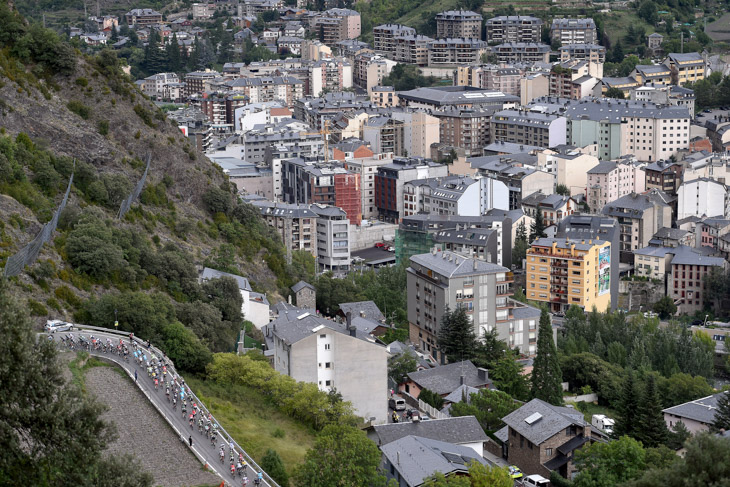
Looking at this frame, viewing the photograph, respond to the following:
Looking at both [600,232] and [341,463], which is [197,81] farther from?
[341,463]

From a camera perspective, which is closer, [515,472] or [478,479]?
[478,479]

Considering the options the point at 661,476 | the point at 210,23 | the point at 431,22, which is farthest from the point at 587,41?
the point at 661,476

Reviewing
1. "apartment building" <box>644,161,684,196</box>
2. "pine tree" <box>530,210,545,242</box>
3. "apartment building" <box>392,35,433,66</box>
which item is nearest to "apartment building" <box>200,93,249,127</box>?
"apartment building" <box>392,35,433,66</box>

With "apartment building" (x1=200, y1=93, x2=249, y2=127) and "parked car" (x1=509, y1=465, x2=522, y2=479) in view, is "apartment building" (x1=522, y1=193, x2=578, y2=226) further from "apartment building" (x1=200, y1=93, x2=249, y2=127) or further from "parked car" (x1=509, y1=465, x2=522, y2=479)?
"parked car" (x1=509, y1=465, x2=522, y2=479)

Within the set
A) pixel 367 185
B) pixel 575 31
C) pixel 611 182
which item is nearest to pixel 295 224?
pixel 367 185

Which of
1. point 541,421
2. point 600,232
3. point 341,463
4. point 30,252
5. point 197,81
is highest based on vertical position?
point 30,252

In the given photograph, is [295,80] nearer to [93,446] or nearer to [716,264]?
[716,264]
